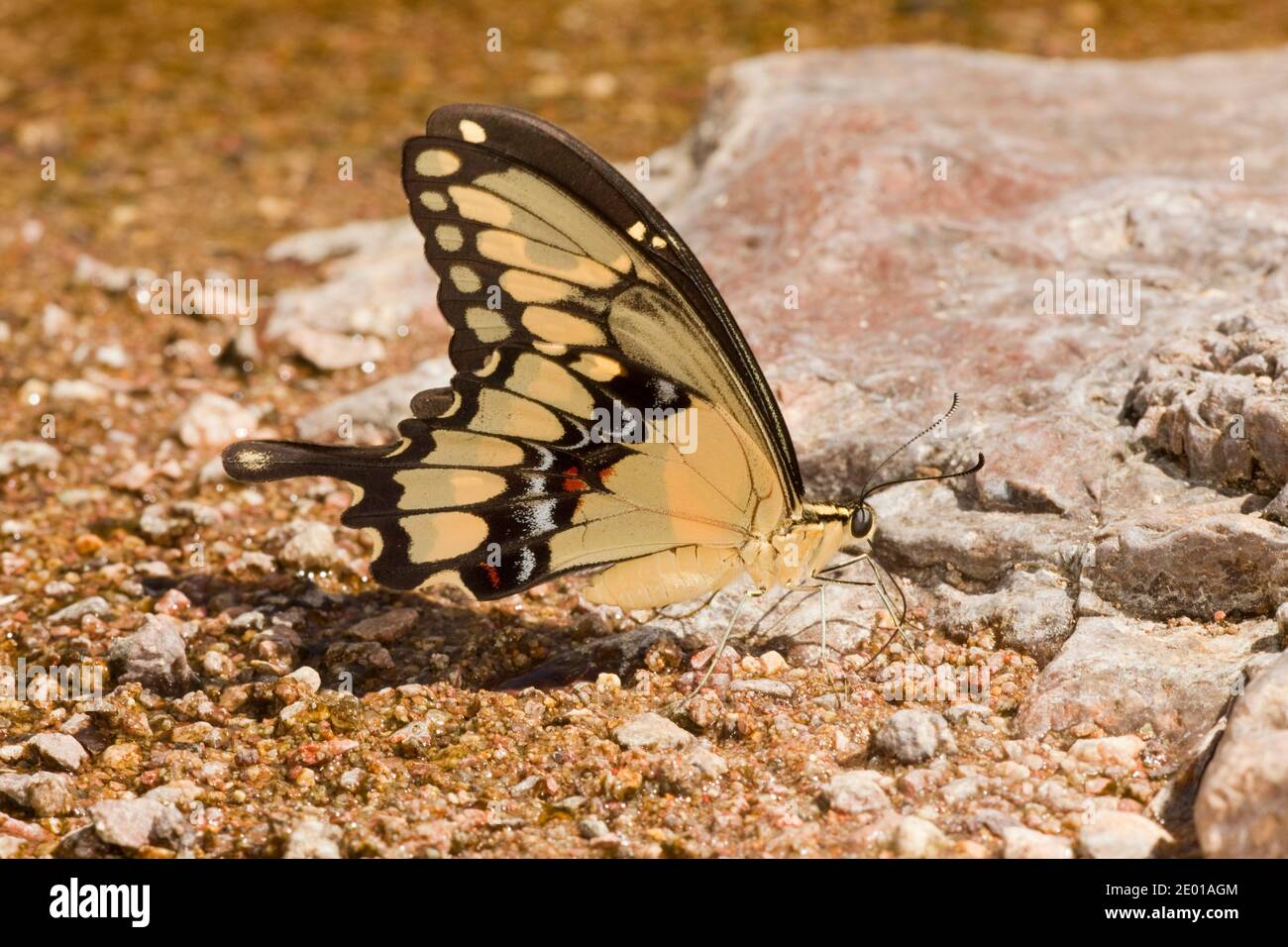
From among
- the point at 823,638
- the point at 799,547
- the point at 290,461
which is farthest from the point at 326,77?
the point at 823,638

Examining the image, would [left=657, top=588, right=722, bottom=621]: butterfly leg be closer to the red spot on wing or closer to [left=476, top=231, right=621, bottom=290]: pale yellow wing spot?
the red spot on wing

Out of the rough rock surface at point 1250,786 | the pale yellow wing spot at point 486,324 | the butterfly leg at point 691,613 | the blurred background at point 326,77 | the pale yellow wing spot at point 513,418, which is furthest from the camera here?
the blurred background at point 326,77

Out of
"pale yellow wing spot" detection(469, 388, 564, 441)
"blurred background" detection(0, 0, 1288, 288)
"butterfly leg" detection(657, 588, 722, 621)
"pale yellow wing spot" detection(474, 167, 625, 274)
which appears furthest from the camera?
"blurred background" detection(0, 0, 1288, 288)

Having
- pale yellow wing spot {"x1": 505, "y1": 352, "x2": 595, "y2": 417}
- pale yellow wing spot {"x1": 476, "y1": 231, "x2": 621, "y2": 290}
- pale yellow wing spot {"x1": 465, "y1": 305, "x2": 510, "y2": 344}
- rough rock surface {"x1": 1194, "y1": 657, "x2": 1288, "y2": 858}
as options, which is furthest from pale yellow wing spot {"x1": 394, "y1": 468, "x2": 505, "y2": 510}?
rough rock surface {"x1": 1194, "y1": 657, "x2": 1288, "y2": 858}

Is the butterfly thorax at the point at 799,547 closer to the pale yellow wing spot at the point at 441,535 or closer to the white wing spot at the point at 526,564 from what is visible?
the white wing spot at the point at 526,564

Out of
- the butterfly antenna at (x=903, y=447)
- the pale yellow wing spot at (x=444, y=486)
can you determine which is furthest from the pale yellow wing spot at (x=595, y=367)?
the butterfly antenna at (x=903, y=447)

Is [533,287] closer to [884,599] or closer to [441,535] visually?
[441,535]

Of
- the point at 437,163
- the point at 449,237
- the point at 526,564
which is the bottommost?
the point at 526,564
